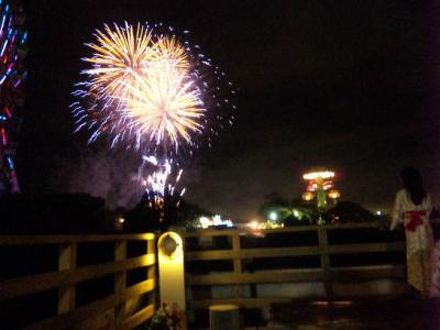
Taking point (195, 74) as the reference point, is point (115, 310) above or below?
below

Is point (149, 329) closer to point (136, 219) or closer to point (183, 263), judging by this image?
point (183, 263)

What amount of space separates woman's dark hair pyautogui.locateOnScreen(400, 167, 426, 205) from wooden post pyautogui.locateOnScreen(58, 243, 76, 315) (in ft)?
10.9

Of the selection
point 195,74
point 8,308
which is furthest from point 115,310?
point 195,74

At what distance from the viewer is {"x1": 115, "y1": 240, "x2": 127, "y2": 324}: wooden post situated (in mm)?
4498

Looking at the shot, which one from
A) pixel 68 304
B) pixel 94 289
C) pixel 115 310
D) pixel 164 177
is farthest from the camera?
pixel 164 177

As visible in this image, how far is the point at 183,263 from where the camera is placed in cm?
572

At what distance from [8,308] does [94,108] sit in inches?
389

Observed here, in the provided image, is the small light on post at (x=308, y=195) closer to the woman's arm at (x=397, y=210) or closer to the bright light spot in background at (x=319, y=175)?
the bright light spot in background at (x=319, y=175)

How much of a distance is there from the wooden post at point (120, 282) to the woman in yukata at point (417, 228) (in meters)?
2.86

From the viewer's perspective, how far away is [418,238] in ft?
16.4

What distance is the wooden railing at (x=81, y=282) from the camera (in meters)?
2.83

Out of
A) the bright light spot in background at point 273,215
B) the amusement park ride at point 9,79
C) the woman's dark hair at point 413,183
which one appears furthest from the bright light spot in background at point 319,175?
the woman's dark hair at point 413,183

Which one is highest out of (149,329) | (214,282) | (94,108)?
(94,108)

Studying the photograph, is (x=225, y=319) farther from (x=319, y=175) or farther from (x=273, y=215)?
(x=273, y=215)
